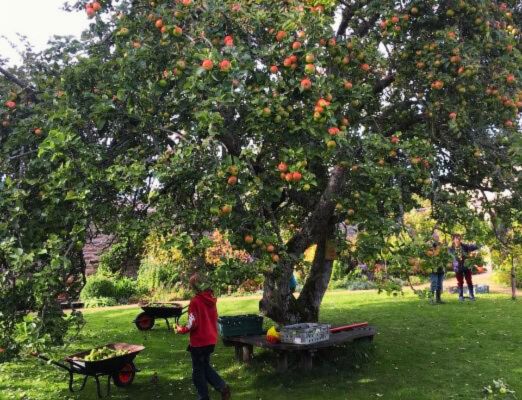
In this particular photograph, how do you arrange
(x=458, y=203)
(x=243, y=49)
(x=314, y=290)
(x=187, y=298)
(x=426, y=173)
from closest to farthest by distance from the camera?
(x=243, y=49) < (x=426, y=173) < (x=458, y=203) < (x=314, y=290) < (x=187, y=298)

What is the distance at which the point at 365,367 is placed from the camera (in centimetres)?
700

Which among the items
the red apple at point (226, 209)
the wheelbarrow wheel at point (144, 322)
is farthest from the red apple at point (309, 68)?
the wheelbarrow wheel at point (144, 322)

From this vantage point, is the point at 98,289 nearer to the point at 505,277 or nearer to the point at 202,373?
the point at 202,373

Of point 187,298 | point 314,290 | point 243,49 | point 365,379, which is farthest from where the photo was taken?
point 187,298

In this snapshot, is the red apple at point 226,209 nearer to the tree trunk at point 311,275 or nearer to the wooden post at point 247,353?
the tree trunk at point 311,275

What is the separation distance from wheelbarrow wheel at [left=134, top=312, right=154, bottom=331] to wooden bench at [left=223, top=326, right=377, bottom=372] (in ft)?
11.7

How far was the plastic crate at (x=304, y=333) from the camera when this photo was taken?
250 inches

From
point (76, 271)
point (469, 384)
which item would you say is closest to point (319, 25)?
point (76, 271)

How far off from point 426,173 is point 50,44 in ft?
14.3

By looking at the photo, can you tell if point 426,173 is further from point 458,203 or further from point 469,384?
point 469,384

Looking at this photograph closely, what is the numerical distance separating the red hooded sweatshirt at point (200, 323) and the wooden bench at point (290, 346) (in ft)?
3.66

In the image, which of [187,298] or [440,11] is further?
[187,298]

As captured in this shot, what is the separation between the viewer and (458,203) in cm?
588

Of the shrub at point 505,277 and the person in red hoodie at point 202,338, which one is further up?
the shrub at point 505,277
